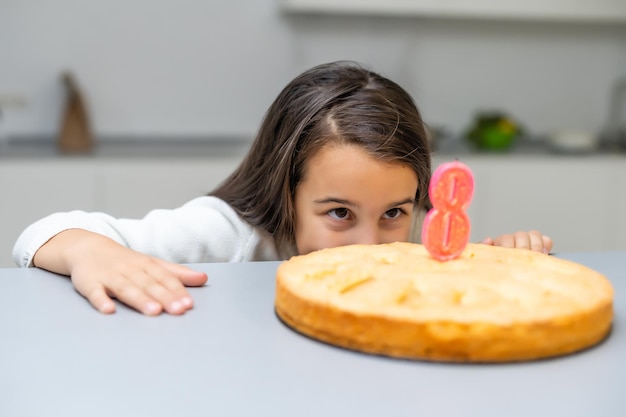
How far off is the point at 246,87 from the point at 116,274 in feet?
8.58

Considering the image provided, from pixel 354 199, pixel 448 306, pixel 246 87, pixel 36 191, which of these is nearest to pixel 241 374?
pixel 448 306

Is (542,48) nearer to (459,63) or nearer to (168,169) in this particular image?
(459,63)

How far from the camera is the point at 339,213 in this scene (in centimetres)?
127

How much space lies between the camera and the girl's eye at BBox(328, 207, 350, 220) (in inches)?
49.6

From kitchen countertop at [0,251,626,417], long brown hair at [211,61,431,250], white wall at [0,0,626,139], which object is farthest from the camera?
white wall at [0,0,626,139]

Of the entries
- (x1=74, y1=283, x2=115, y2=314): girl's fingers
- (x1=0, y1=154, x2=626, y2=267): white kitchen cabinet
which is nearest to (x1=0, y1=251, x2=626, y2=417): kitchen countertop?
(x1=74, y1=283, x2=115, y2=314): girl's fingers

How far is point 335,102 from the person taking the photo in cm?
138

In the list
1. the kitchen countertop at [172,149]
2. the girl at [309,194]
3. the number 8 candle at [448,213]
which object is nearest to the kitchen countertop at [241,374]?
the number 8 candle at [448,213]

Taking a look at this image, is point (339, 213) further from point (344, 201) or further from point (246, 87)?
point (246, 87)

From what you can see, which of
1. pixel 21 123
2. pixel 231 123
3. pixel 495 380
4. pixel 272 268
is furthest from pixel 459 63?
pixel 495 380

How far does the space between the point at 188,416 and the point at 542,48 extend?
353 centimetres

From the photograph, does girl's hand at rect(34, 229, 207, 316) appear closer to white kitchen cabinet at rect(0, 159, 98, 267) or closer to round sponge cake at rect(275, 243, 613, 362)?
round sponge cake at rect(275, 243, 613, 362)

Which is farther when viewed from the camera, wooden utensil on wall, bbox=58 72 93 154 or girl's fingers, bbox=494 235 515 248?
wooden utensil on wall, bbox=58 72 93 154

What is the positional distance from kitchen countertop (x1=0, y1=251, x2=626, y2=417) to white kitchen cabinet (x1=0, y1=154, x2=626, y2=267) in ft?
7.01
